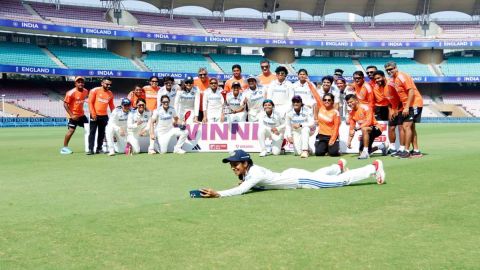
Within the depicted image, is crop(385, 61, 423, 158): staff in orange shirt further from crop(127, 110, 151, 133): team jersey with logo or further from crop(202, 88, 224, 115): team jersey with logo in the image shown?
crop(127, 110, 151, 133): team jersey with logo

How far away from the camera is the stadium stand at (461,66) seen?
5120 centimetres

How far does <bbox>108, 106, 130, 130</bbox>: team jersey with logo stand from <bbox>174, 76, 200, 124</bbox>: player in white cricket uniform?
142 cm

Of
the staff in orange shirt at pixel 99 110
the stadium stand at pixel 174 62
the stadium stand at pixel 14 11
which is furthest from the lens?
the stadium stand at pixel 174 62

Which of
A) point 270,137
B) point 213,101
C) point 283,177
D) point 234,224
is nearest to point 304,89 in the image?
point 270,137

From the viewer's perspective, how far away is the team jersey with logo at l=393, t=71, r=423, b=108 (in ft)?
35.6

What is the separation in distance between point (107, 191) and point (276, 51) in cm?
4665

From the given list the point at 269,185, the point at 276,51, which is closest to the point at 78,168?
the point at 269,185

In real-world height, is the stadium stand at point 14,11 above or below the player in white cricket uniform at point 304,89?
above

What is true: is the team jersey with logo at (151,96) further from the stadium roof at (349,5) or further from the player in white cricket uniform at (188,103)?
the stadium roof at (349,5)

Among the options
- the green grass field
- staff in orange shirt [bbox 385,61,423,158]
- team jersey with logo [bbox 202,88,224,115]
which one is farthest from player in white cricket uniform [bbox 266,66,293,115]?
the green grass field

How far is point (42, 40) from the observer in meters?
44.9

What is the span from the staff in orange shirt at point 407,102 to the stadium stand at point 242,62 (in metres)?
38.7

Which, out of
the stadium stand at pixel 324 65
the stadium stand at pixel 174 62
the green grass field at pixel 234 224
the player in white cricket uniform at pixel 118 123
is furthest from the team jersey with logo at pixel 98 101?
the stadium stand at pixel 324 65

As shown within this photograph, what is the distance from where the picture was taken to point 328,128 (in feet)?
39.9
